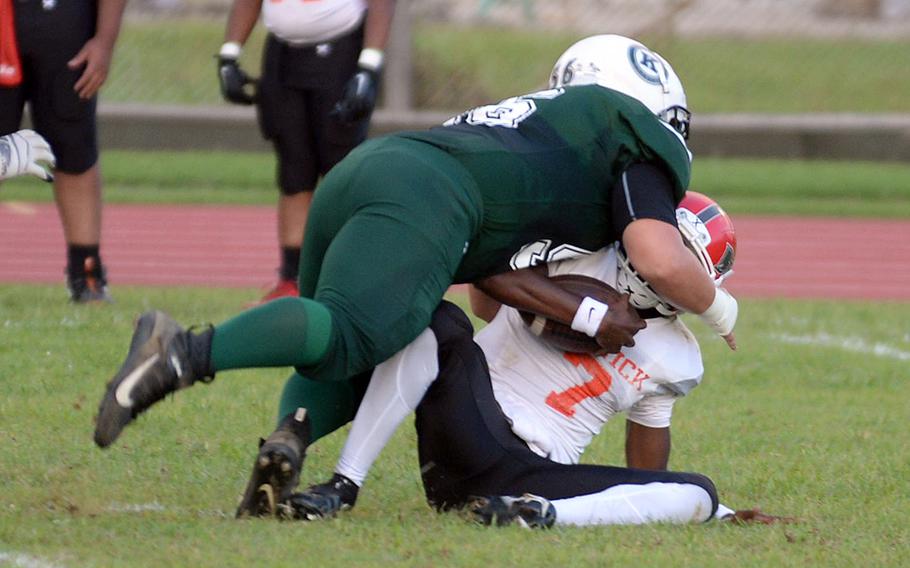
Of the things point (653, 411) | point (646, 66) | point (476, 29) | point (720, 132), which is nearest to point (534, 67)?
point (476, 29)

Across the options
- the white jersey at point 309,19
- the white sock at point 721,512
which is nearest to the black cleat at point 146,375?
the white sock at point 721,512

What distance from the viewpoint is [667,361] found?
411 centimetres

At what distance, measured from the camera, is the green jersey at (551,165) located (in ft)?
12.6

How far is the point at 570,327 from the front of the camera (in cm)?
396

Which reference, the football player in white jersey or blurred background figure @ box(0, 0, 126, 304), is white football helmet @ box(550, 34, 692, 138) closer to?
the football player in white jersey

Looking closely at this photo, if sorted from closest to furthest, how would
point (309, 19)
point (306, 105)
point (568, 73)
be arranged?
point (568, 73), point (309, 19), point (306, 105)

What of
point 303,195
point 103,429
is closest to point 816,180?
point 303,195

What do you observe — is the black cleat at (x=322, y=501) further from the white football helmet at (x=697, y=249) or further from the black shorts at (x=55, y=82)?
the black shorts at (x=55, y=82)

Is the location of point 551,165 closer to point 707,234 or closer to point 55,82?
point 707,234

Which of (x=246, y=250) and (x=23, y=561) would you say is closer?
(x=23, y=561)

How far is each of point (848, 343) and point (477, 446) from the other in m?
3.63

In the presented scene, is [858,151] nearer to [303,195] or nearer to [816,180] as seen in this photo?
[816,180]

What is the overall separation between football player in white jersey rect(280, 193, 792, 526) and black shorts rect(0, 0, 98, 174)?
10.4ft

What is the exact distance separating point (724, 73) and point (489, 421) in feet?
37.0
